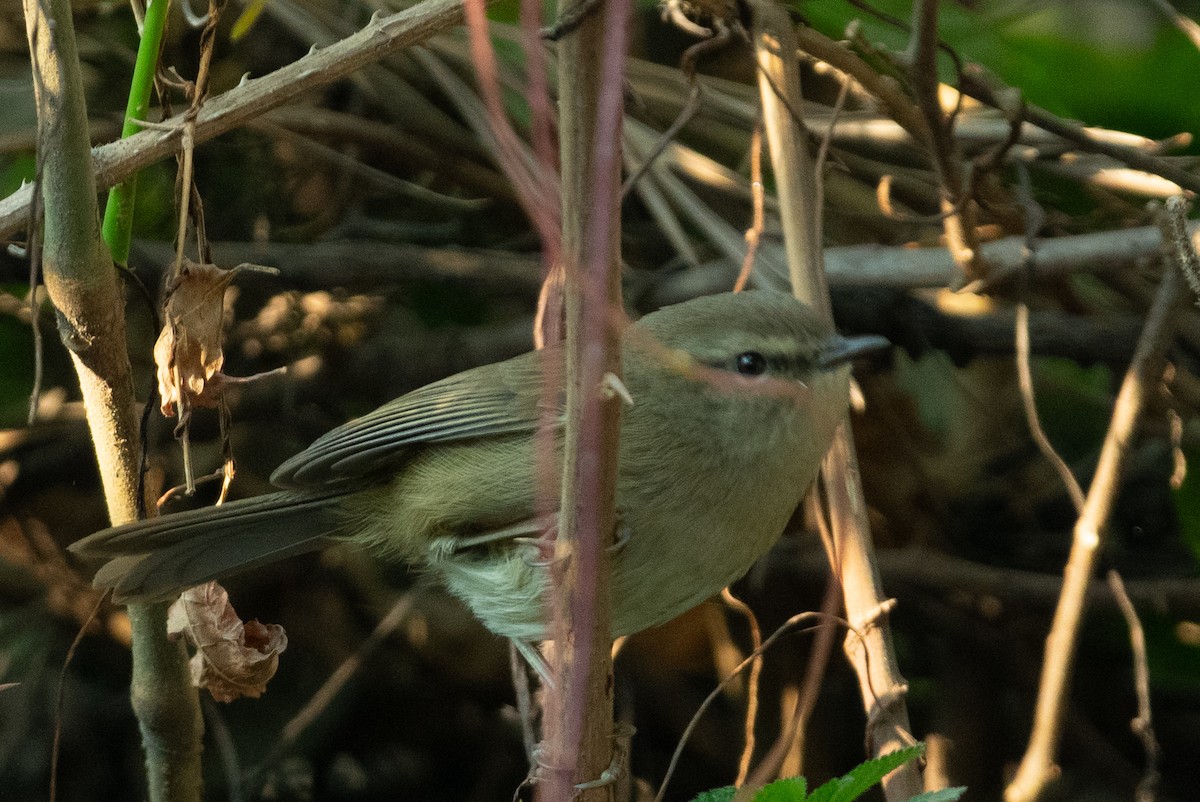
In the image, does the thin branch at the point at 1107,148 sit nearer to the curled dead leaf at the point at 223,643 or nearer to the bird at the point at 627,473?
the bird at the point at 627,473

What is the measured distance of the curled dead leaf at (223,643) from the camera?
213 cm

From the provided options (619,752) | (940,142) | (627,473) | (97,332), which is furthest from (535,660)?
(940,142)

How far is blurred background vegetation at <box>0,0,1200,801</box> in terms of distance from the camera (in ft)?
11.3

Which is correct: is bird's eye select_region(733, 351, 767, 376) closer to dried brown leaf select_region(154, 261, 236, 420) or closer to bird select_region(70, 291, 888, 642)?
bird select_region(70, 291, 888, 642)

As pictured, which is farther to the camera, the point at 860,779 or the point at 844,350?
the point at 844,350

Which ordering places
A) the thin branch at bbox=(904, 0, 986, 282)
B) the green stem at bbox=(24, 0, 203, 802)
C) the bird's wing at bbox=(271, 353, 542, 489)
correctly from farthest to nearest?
the bird's wing at bbox=(271, 353, 542, 489)
the thin branch at bbox=(904, 0, 986, 282)
the green stem at bbox=(24, 0, 203, 802)

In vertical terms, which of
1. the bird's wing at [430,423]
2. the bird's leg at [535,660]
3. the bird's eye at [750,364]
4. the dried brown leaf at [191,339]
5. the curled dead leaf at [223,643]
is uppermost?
the dried brown leaf at [191,339]

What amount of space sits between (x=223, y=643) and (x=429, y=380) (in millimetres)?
1636

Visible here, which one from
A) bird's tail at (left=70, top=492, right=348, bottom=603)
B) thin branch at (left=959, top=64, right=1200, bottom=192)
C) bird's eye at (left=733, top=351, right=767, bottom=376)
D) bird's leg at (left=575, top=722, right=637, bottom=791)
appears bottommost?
bird's leg at (left=575, top=722, right=637, bottom=791)

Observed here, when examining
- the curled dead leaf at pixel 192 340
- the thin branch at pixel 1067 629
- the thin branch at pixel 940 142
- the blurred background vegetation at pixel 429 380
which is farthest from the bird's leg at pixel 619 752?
the thin branch at pixel 940 142

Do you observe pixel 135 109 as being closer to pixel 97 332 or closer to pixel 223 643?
pixel 97 332

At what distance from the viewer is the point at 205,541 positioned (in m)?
2.43

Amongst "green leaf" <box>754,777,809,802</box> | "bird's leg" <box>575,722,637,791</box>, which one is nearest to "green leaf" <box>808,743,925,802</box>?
"green leaf" <box>754,777,809,802</box>

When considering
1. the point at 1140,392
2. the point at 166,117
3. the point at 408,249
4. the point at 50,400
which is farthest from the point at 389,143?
the point at 1140,392
